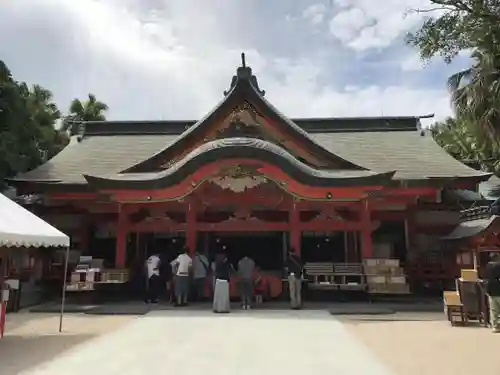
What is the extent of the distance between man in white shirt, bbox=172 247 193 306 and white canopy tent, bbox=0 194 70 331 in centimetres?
355

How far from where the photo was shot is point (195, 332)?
323 inches

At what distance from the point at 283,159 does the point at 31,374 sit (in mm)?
8172

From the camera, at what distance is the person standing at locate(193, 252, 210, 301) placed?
40.9 feet

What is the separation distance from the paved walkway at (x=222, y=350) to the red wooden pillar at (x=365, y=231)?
3.79 meters

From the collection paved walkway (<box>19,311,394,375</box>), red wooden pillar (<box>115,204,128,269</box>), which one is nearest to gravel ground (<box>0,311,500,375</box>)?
paved walkway (<box>19,311,394,375</box>)

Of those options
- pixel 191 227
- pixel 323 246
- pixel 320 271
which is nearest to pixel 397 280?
pixel 320 271

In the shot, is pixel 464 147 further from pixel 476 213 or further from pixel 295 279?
pixel 295 279

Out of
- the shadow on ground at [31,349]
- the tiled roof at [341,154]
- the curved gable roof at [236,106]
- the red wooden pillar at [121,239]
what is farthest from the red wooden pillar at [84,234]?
the shadow on ground at [31,349]

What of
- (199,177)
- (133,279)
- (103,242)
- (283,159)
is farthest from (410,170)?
(103,242)

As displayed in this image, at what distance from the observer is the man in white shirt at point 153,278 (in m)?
12.1

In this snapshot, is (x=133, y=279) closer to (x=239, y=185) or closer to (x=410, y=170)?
(x=239, y=185)

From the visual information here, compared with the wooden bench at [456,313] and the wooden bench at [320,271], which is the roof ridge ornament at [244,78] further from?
the wooden bench at [456,313]

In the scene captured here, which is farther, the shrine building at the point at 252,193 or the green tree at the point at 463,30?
the shrine building at the point at 252,193

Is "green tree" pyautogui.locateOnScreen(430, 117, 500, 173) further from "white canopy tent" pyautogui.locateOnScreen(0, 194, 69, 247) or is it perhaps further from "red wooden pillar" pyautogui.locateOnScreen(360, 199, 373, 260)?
"white canopy tent" pyautogui.locateOnScreen(0, 194, 69, 247)
